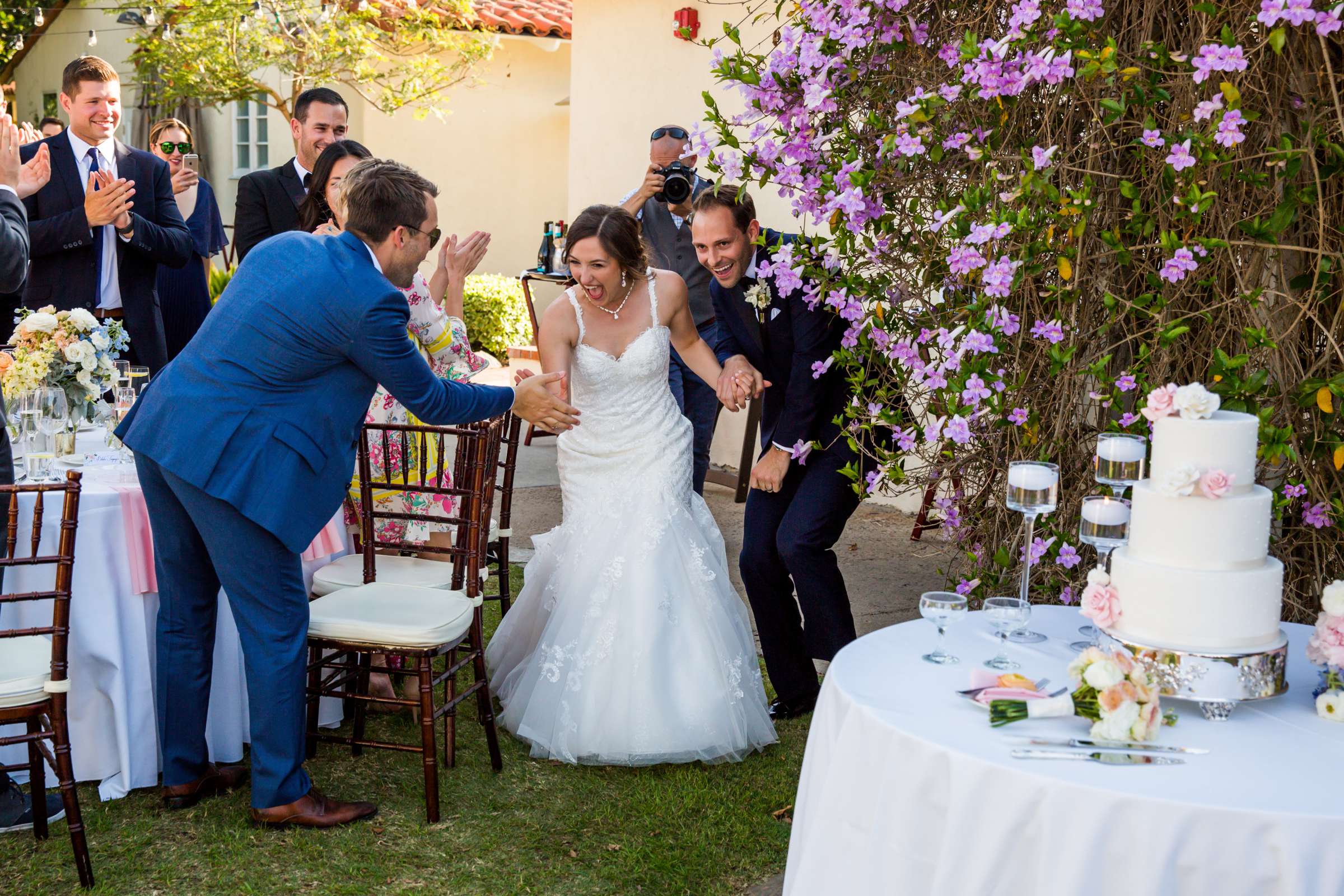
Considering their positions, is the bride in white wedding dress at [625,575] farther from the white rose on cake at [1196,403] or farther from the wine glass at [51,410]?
the white rose on cake at [1196,403]

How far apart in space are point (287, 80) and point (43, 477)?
14.9 meters

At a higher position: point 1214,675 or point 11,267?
point 11,267

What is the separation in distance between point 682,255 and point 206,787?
3587 mm

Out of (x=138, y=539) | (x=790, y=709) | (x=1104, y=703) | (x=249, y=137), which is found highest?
(x=249, y=137)

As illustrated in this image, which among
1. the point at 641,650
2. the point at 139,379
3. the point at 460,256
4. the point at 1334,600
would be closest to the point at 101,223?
the point at 139,379

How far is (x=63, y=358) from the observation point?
3834 mm

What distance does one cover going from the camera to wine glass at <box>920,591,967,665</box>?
2.36 m

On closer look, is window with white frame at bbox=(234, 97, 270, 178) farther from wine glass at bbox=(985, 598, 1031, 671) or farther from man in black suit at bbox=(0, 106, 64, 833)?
wine glass at bbox=(985, 598, 1031, 671)

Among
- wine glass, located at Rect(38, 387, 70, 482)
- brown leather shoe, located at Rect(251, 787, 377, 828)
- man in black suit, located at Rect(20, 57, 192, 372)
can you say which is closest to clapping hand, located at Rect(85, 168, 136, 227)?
man in black suit, located at Rect(20, 57, 192, 372)

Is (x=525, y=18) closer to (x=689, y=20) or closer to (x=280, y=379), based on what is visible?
(x=689, y=20)

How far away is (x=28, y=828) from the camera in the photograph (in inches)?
132

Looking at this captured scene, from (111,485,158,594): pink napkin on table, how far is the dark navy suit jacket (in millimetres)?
2130

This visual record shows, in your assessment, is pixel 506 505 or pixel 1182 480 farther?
pixel 506 505

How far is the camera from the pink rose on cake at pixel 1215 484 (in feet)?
6.56
